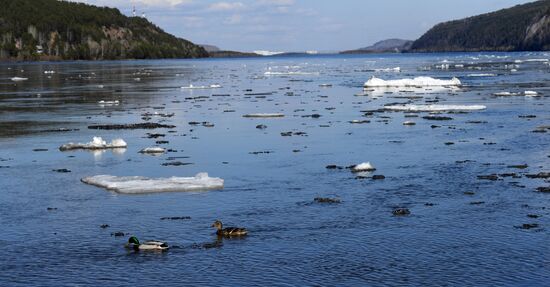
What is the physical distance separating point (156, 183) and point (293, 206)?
4857 mm

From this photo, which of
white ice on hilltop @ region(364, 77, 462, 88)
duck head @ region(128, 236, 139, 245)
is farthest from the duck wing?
white ice on hilltop @ region(364, 77, 462, 88)

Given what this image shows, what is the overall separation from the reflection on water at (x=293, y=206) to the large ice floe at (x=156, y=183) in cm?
52

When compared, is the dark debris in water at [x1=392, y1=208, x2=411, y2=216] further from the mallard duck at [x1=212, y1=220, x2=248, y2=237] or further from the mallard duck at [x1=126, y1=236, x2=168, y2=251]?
the mallard duck at [x1=126, y1=236, x2=168, y2=251]

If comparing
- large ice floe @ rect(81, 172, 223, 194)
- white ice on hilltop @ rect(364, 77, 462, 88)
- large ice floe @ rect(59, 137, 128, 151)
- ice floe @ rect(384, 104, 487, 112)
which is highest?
white ice on hilltop @ rect(364, 77, 462, 88)

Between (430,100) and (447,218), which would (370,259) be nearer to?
(447,218)

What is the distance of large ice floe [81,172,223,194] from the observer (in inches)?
952

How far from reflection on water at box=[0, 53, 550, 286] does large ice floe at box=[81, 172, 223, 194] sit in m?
0.52

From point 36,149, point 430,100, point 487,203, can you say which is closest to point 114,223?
point 487,203

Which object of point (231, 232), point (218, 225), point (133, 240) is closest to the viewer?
point (133, 240)

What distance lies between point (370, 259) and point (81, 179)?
487 inches

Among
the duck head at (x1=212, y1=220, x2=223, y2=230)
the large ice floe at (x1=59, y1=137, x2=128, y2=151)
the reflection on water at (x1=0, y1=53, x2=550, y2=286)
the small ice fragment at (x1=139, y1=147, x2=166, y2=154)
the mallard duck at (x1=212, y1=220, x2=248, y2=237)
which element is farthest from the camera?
the large ice floe at (x1=59, y1=137, x2=128, y2=151)

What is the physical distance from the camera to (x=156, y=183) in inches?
969

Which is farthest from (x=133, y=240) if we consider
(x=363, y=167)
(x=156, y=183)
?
(x=363, y=167)

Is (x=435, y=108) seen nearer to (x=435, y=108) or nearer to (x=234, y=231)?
(x=435, y=108)
